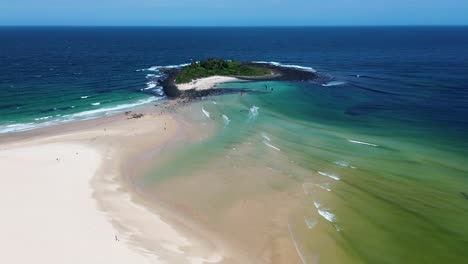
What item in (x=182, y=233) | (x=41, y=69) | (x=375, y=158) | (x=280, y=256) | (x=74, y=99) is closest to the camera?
(x=280, y=256)

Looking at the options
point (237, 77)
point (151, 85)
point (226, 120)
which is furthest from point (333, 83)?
point (151, 85)

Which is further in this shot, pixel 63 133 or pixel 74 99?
pixel 74 99

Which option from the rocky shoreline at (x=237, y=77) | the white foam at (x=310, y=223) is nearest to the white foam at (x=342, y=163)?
the white foam at (x=310, y=223)

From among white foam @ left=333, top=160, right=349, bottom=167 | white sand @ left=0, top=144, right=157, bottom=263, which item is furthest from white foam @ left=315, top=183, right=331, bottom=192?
white sand @ left=0, top=144, right=157, bottom=263

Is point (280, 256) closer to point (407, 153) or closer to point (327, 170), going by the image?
point (327, 170)

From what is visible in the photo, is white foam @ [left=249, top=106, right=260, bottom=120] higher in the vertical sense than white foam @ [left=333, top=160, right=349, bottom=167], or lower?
higher

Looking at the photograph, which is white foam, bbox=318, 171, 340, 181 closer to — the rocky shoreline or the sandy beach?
the sandy beach

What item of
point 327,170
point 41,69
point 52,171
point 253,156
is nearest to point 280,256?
point 327,170
